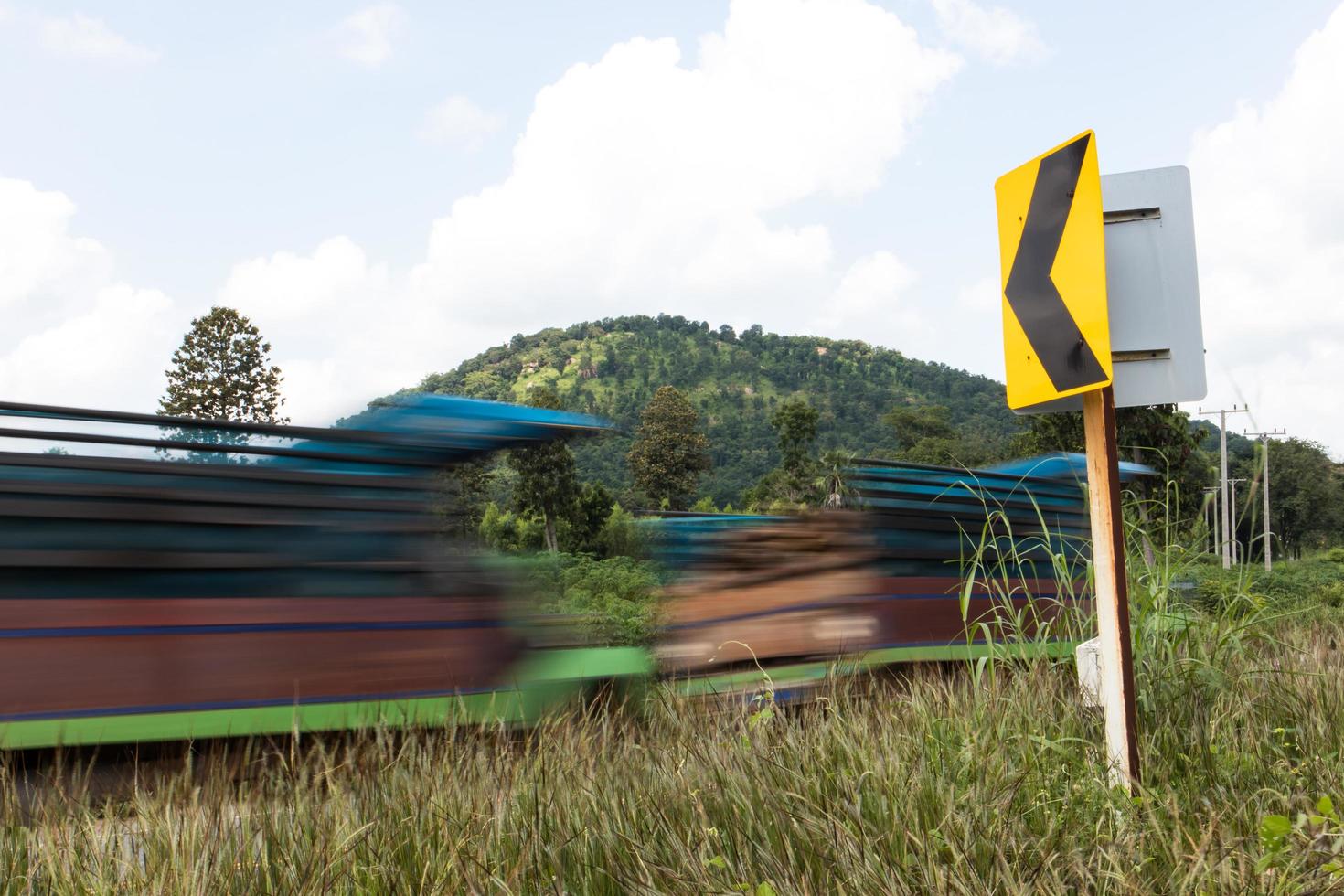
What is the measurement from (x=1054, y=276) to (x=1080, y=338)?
291 millimetres

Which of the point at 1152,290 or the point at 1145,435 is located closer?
the point at 1152,290

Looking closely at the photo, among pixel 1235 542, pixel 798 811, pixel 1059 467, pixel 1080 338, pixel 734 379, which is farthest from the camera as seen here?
pixel 734 379

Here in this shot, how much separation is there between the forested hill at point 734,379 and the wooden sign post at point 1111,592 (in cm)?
7254

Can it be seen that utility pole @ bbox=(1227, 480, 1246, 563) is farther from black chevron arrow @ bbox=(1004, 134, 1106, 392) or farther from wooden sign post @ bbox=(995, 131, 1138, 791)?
black chevron arrow @ bbox=(1004, 134, 1106, 392)

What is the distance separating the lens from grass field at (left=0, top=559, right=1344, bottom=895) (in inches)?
122

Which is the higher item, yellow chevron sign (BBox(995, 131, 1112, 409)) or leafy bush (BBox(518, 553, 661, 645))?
yellow chevron sign (BBox(995, 131, 1112, 409))

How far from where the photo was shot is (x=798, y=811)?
346 centimetres

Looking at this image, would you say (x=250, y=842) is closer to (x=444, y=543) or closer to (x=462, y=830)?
(x=462, y=830)

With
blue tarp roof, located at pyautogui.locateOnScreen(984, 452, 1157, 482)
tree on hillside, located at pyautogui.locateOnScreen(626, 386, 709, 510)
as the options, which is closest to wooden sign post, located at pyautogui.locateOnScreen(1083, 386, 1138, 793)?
blue tarp roof, located at pyautogui.locateOnScreen(984, 452, 1157, 482)

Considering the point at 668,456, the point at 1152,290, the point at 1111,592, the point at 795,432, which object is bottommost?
the point at 1111,592

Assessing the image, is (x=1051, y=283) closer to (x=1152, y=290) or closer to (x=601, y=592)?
(x=1152, y=290)

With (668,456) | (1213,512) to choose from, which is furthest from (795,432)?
(1213,512)

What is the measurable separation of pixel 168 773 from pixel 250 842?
6.21 ft

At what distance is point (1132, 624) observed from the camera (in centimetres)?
505
